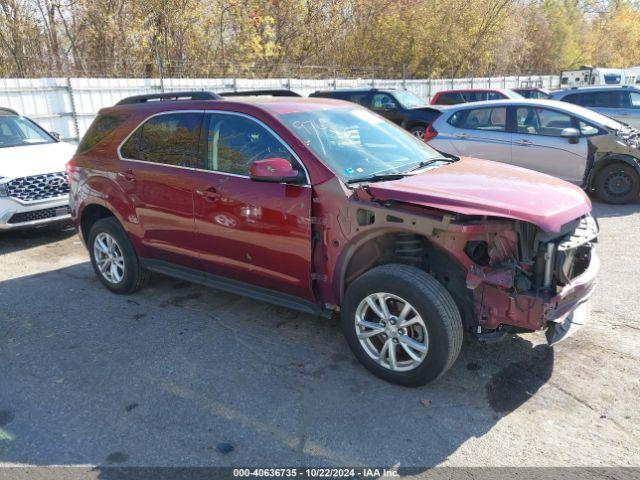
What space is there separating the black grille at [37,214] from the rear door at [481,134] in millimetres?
6156

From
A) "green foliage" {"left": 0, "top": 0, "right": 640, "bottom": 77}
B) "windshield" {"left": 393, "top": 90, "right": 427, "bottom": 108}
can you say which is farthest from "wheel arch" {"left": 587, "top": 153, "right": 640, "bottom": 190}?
"green foliage" {"left": 0, "top": 0, "right": 640, "bottom": 77}

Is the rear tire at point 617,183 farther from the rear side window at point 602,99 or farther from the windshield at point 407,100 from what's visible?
the windshield at point 407,100

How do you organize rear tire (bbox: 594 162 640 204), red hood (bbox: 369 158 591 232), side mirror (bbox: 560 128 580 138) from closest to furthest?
red hood (bbox: 369 158 591 232) → side mirror (bbox: 560 128 580 138) → rear tire (bbox: 594 162 640 204)

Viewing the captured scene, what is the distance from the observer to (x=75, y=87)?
13.0 m

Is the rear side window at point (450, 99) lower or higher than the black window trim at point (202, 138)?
lower

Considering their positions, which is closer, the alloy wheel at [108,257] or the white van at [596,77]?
the alloy wheel at [108,257]

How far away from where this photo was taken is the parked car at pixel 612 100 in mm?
10969

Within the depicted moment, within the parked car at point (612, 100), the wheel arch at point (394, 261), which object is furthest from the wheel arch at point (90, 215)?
the parked car at point (612, 100)

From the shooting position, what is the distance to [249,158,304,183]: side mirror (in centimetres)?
356

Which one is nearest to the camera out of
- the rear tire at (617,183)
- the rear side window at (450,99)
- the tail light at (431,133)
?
the rear tire at (617,183)

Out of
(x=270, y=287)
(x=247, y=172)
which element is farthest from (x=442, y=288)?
(x=247, y=172)

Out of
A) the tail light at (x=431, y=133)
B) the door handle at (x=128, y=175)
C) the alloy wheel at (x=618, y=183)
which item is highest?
the door handle at (x=128, y=175)

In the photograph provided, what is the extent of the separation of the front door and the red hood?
2.24ft

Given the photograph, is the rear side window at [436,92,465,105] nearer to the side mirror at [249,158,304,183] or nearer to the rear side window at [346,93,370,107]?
the rear side window at [346,93,370,107]
